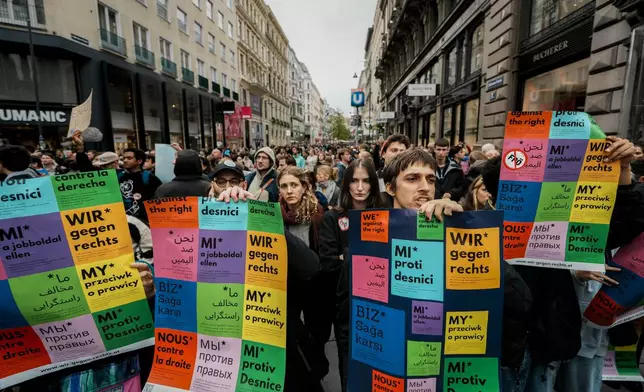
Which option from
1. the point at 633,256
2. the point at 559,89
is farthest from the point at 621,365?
the point at 559,89

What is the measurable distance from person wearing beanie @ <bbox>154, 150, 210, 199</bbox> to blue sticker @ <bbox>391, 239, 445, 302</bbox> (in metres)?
2.88

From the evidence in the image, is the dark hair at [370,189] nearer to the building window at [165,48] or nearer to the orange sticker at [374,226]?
the orange sticker at [374,226]

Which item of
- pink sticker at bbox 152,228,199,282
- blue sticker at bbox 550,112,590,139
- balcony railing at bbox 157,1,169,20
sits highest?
balcony railing at bbox 157,1,169,20

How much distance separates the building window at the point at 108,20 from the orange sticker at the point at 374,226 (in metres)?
20.4

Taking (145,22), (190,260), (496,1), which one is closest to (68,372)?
(190,260)

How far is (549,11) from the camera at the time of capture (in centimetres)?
793

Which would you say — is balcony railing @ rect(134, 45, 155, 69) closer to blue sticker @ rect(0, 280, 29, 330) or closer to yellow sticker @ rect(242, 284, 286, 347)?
blue sticker @ rect(0, 280, 29, 330)

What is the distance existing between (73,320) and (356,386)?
1.39 m

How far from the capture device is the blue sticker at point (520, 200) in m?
1.79

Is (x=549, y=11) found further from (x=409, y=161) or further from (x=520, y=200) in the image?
(x=409, y=161)

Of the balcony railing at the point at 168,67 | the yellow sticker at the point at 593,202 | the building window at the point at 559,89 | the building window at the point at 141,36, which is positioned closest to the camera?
the yellow sticker at the point at 593,202

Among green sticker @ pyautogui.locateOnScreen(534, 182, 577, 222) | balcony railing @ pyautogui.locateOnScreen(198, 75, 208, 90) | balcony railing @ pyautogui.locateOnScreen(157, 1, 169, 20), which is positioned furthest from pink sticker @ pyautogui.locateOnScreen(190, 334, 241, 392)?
balcony railing @ pyautogui.locateOnScreen(198, 75, 208, 90)

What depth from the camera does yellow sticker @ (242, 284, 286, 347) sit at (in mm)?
1562

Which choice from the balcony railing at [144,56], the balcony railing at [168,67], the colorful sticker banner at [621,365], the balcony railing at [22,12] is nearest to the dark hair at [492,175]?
the colorful sticker banner at [621,365]
